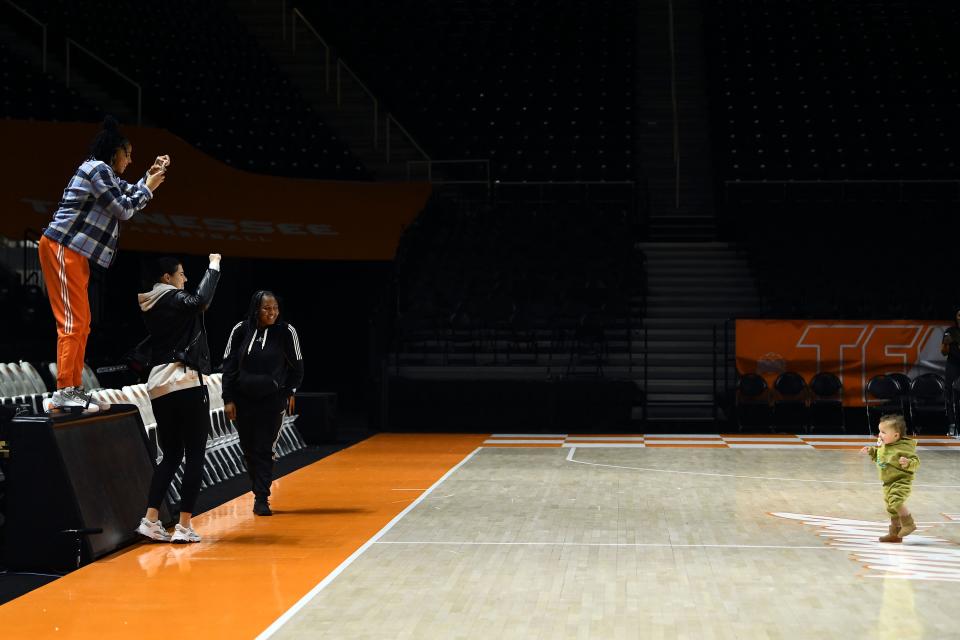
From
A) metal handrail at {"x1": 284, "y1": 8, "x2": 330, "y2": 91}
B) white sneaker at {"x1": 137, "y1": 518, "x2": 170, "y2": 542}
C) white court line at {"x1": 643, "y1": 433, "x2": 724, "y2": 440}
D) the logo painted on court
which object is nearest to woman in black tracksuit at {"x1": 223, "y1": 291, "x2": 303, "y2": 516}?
white sneaker at {"x1": 137, "y1": 518, "x2": 170, "y2": 542}

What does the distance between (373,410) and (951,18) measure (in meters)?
17.9

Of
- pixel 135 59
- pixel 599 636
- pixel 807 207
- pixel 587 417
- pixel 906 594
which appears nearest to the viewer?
pixel 599 636

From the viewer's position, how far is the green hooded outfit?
24.8 feet

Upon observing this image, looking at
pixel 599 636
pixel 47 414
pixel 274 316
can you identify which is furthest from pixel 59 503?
pixel 599 636

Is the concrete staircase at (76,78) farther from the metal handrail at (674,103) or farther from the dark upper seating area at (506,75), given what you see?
the metal handrail at (674,103)

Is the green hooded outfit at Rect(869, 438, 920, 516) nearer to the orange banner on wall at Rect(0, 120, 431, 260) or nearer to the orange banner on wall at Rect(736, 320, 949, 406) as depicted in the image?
the orange banner on wall at Rect(736, 320, 949, 406)

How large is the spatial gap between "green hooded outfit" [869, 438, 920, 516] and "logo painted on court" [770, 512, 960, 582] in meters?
0.30

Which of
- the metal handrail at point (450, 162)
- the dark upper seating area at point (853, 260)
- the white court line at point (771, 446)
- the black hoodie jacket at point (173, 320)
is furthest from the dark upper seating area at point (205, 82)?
the black hoodie jacket at point (173, 320)

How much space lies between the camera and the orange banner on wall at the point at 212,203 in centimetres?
1619

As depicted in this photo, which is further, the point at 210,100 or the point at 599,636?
the point at 210,100

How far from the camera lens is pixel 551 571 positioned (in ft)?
22.4

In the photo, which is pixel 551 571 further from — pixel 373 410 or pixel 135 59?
pixel 135 59

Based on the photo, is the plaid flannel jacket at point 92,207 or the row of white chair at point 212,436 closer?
the plaid flannel jacket at point 92,207

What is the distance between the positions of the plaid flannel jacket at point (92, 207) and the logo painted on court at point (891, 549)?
4.68 meters
